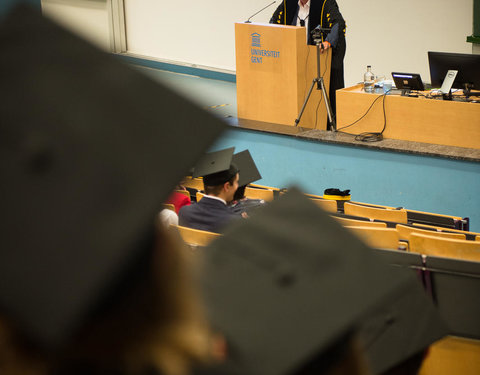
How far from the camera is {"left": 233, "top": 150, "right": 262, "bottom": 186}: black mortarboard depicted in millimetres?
4848

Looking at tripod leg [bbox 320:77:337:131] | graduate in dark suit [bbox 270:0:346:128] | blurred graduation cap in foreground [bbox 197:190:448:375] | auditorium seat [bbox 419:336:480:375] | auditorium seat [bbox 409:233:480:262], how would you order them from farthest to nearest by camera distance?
1. graduate in dark suit [bbox 270:0:346:128]
2. tripod leg [bbox 320:77:337:131]
3. auditorium seat [bbox 409:233:480:262]
4. auditorium seat [bbox 419:336:480:375]
5. blurred graduation cap in foreground [bbox 197:190:448:375]

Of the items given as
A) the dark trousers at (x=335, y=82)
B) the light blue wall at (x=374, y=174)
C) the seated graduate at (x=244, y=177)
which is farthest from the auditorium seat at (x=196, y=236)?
the dark trousers at (x=335, y=82)

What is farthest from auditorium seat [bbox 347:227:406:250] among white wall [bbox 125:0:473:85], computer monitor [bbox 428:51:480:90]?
white wall [bbox 125:0:473:85]

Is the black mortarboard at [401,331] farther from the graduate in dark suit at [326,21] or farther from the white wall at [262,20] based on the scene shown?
the white wall at [262,20]

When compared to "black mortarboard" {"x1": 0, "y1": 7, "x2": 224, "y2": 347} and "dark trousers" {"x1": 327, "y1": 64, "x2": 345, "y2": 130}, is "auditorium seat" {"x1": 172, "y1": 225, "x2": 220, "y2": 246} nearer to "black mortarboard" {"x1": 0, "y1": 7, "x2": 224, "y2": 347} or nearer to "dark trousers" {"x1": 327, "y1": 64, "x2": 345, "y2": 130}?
"black mortarboard" {"x1": 0, "y1": 7, "x2": 224, "y2": 347}

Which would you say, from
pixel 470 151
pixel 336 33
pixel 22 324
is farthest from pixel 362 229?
pixel 336 33

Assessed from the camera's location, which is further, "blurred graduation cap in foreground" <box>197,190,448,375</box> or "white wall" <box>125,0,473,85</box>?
"white wall" <box>125,0,473,85</box>

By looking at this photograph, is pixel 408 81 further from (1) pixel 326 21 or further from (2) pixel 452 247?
(2) pixel 452 247

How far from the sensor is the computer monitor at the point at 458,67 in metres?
6.47

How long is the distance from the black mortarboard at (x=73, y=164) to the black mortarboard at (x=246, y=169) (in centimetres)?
347

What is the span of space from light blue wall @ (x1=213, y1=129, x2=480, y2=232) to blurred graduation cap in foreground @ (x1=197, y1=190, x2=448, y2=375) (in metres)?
4.92

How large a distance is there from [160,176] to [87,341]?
1.21 ft

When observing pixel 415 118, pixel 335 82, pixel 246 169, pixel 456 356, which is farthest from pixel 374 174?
pixel 456 356

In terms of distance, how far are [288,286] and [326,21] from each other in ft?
22.7
